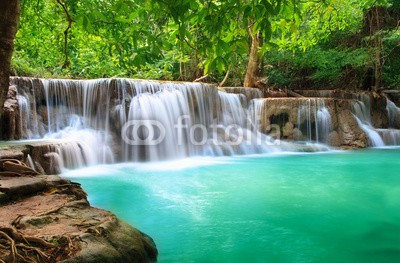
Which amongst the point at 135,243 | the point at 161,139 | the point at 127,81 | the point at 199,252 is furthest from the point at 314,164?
the point at 135,243

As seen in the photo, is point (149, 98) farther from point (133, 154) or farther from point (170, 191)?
point (170, 191)

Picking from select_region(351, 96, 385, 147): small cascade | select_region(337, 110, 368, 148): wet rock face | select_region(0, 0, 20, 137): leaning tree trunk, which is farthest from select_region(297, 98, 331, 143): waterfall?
select_region(0, 0, 20, 137): leaning tree trunk

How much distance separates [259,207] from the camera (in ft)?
18.9

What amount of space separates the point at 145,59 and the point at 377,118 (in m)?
15.7

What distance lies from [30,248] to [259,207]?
384 centimetres

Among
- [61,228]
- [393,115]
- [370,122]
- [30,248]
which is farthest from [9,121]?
[393,115]

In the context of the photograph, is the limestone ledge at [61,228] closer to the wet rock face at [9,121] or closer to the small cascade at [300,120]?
the wet rock face at [9,121]

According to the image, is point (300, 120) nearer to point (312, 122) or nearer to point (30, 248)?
point (312, 122)

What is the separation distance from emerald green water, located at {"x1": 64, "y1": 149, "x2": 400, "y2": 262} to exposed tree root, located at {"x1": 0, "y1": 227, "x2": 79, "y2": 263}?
1255mm

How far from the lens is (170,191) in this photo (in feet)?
22.7

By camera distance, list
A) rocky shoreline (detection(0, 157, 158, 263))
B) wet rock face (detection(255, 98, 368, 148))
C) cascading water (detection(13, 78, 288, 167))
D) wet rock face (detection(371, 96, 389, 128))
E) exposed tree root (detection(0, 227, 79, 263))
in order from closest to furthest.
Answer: exposed tree root (detection(0, 227, 79, 263)), rocky shoreline (detection(0, 157, 158, 263)), cascading water (detection(13, 78, 288, 167)), wet rock face (detection(255, 98, 368, 148)), wet rock face (detection(371, 96, 389, 128))

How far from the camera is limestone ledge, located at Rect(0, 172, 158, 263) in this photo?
2578mm

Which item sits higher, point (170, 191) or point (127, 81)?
point (127, 81)

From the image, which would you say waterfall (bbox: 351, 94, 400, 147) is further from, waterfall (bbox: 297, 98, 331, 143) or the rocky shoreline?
the rocky shoreline
